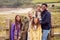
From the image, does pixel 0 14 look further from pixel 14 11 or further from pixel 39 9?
pixel 39 9

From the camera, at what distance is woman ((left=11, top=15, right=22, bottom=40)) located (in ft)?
9.38

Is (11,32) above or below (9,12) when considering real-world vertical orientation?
below

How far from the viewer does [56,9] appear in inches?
112

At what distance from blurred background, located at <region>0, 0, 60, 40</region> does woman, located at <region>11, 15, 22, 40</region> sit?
5 centimetres

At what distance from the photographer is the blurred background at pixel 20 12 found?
9.32 ft

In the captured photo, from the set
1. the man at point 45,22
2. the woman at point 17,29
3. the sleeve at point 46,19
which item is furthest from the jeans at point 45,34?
the woman at point 17,29

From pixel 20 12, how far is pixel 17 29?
0.21m

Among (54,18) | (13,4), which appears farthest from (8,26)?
(54,18)

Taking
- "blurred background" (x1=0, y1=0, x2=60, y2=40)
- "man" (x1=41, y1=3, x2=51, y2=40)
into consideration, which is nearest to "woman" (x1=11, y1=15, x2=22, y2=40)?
"blurred background" (x1=0, y1=0, x2=60, y2=40)

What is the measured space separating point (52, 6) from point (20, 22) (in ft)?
1.45

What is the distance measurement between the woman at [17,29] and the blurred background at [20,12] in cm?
5

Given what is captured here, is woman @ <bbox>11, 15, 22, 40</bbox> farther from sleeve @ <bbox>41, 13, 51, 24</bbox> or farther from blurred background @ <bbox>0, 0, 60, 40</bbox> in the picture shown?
sleeve @ <bbox>41, 13, 51, 24</bbox>

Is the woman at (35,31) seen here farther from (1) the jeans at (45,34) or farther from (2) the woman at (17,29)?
(2) the woman at (17,29)

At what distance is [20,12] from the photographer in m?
2.85
